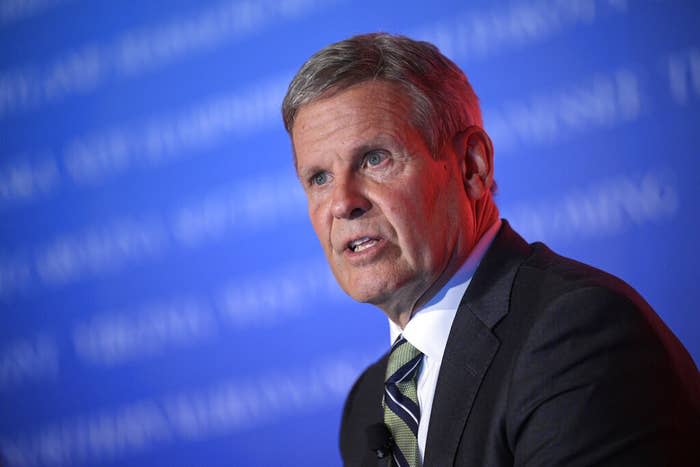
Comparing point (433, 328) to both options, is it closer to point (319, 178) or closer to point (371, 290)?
point (371, 290)

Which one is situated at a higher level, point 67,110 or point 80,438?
point 67,110

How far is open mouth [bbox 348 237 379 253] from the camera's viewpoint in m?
1.69

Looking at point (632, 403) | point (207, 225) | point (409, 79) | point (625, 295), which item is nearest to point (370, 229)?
point (409, 79)

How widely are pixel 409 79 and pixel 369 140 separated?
0.18 meters

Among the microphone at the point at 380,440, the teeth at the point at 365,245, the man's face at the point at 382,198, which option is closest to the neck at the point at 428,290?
the man's face at the point at 382,198

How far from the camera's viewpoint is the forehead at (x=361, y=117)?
172cm

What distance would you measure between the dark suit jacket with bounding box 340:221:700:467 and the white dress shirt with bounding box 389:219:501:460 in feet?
0.25

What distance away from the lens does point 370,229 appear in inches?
66.1

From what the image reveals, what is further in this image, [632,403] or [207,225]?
[207,225]

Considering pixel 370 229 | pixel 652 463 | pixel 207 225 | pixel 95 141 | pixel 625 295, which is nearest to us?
pixel 652 463

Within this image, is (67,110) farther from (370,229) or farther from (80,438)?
(370,229)

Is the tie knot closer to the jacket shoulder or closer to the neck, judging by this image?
the neck

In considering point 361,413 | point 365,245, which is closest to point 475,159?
point 365,245

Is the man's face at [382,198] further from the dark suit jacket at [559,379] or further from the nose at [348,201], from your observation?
the dark suit jacket at [559,379]
